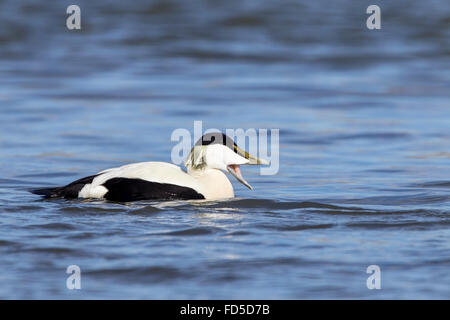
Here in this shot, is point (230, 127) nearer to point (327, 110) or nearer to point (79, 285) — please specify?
point (327, 110)

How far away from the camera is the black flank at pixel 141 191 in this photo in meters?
8.59

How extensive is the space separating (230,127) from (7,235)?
5.93 m

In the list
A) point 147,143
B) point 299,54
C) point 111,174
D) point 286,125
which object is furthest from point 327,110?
point 111,174

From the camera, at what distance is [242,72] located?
17938 mm

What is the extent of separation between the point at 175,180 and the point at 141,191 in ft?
0.99

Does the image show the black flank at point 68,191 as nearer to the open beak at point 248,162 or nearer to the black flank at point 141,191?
the black flank at point 141,191
